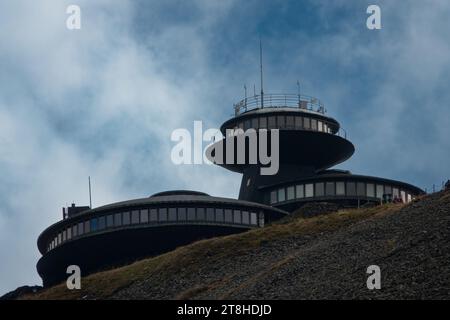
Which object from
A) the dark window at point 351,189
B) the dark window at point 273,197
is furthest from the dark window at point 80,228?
the dark window at point 351,189

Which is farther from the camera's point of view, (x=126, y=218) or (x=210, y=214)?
(x=210, y=214)

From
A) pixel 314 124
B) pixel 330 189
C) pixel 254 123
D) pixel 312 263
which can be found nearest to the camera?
pixel 312 263

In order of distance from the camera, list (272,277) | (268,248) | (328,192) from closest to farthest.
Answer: (272,277) → (268,248) → (328,192)

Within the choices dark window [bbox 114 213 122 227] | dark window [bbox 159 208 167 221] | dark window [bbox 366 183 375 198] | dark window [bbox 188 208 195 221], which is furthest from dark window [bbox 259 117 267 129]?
dark window [bbox 114 213 122 227]

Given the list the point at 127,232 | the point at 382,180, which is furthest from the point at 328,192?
the point at 127,232

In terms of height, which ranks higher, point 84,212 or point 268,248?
point 84,212

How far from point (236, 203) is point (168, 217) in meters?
5.79

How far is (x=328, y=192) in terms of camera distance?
353ft

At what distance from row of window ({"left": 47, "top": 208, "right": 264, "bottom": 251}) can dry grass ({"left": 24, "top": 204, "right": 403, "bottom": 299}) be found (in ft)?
47.1

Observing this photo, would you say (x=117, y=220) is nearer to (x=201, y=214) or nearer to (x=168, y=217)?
(x=168, y=217)

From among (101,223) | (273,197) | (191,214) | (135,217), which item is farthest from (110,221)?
(273,197)

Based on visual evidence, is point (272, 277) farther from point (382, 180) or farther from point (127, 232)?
point (382, 180)

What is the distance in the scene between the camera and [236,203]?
101875mm
